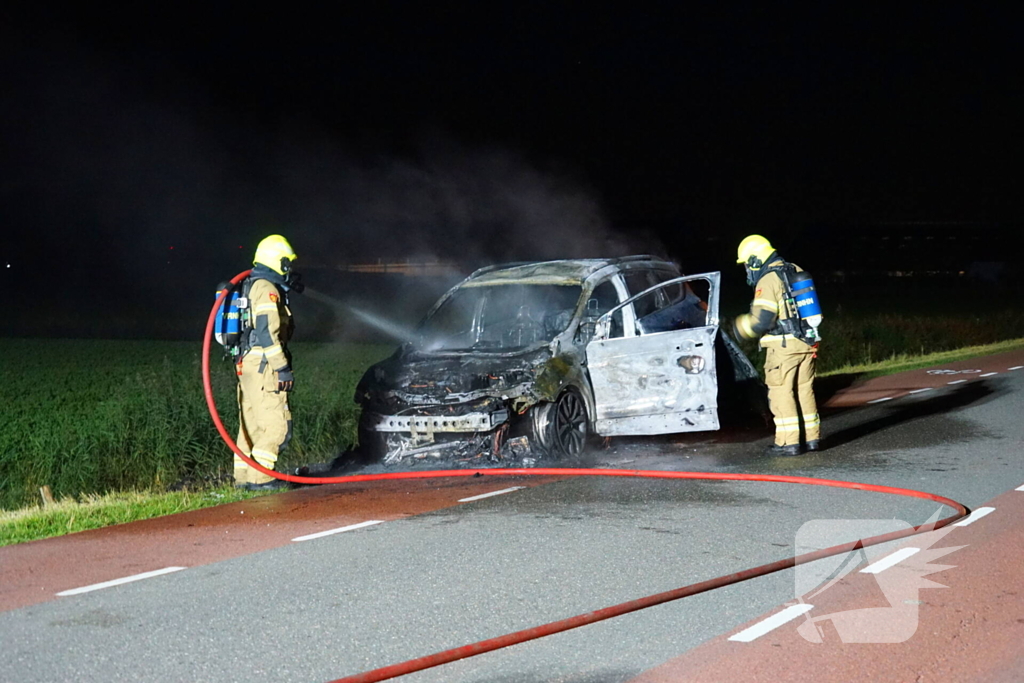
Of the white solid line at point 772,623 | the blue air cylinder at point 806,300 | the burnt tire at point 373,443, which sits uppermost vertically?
the blue air cylinder at point 806,300

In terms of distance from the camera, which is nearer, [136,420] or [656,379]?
[656,379]

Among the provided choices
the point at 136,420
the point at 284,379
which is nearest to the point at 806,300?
the point at 284,379

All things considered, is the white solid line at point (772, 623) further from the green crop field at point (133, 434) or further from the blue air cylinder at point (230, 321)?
the green crop field at point (133, 434)

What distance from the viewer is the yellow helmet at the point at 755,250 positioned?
10461 mm

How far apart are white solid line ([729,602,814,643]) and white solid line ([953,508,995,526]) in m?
2.31

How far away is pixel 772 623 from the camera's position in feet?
17.8

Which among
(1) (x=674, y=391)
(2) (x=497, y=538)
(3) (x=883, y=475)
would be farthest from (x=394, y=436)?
(3) (x=883, y=475)

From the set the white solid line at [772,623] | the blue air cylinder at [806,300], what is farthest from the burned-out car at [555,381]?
the white solid line at [772,623]

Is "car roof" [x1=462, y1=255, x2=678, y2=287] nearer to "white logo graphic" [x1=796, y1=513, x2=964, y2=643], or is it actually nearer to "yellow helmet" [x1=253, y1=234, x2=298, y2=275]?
"yellow helmet" [x1=253, y1=234, x2=298, y2=275]

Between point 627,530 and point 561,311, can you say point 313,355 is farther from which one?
point 627,530

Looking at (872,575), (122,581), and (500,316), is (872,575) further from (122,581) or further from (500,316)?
(500,316)

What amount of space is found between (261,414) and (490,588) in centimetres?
381

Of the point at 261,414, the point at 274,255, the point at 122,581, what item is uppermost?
the point at 274,255

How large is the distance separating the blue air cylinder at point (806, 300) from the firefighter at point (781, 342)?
55 mm
